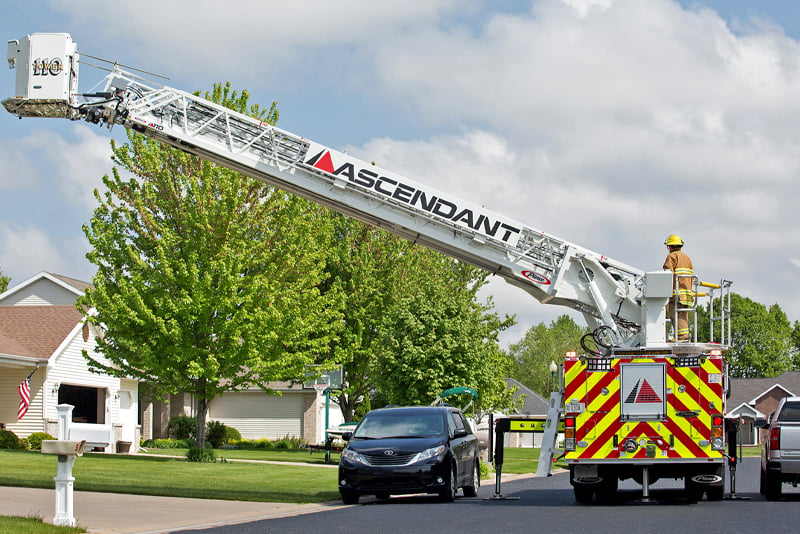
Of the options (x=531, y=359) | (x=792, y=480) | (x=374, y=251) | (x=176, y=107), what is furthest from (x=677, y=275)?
(x=531, y=359)

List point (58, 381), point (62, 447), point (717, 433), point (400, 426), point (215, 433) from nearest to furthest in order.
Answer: point (62, 447) < point (717, 433) < point (400, 426) < point (58, 381) < point (215, 433)

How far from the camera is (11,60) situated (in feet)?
49.5

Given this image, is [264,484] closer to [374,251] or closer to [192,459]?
[192,459]

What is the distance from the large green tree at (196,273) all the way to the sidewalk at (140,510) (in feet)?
32.7

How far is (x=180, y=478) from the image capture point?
67.7 ft

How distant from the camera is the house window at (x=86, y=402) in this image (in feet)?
120

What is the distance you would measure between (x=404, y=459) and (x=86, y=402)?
24.7m

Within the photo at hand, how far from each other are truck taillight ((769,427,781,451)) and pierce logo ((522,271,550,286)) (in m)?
4.56

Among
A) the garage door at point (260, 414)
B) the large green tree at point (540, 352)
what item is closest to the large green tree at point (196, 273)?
the garage door at point (260, 414)

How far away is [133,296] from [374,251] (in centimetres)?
1929

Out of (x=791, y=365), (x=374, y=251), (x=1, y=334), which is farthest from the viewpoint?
(x=791, y=365)

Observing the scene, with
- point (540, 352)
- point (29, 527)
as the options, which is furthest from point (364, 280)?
point (540, 352)

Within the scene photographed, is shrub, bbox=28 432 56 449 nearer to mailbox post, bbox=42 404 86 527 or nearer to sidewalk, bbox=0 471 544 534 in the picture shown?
sidewalk, bbox=0 471 544 534

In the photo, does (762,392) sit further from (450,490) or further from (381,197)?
(381,197)
